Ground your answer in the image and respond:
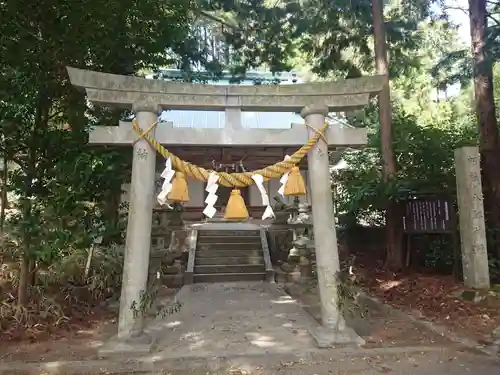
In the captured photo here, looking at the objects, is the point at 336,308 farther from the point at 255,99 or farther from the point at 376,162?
the point at 376,162

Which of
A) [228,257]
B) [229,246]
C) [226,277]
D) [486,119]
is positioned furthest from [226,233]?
[486,119]

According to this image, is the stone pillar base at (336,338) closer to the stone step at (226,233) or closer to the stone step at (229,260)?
the stone step at (229,260)

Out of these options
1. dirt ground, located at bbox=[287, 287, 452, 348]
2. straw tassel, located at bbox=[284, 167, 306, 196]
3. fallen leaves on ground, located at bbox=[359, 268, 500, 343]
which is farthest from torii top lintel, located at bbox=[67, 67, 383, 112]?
fallen leaves on ground, located at bbox=[359, 268, 500, 343]

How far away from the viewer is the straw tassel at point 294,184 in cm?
513

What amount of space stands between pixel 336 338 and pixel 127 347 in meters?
2.42

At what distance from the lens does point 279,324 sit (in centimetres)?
581

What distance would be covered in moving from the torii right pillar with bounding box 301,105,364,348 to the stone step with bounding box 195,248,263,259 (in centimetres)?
607

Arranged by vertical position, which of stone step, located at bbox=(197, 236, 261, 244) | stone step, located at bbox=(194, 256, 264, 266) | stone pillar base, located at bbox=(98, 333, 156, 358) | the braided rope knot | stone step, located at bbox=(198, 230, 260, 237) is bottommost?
stone pillar base, located at bbox=(98, 333, 156, 358)

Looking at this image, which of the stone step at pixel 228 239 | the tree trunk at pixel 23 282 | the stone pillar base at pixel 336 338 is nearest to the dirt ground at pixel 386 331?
the stone pillar base at pixel 336 338

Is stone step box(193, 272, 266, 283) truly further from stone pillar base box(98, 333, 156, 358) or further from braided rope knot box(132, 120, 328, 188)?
braided rope knot box(132, 120, 328, 188)

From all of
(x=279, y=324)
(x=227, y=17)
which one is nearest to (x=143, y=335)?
(x=279, y=324)

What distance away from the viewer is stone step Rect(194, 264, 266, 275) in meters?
10.3

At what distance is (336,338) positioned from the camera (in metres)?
4.78

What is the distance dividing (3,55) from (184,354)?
463 cm
